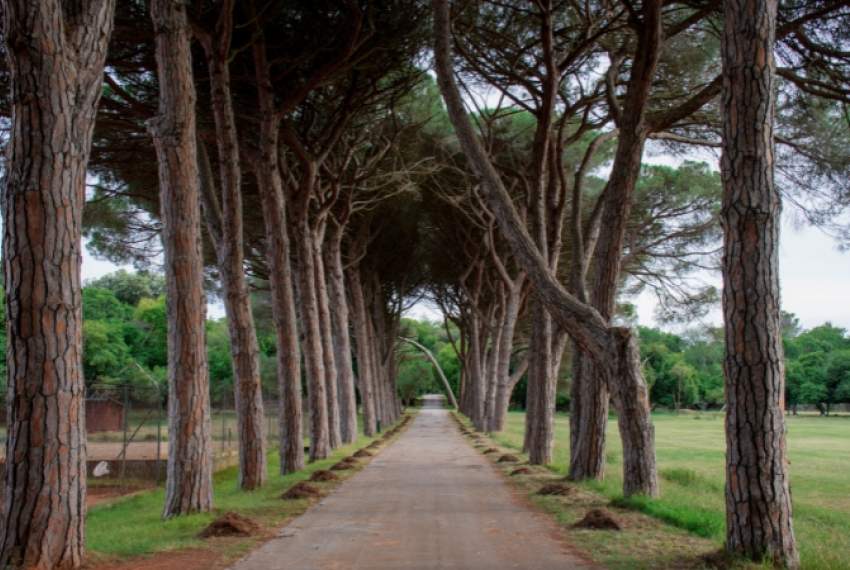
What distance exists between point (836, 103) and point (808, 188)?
1.37 meters

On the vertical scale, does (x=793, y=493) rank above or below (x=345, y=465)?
below

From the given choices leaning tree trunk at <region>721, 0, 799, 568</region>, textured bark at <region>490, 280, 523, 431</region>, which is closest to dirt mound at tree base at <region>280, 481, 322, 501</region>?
leaning tree trunk at <region>721, 0, 799, 568</region>

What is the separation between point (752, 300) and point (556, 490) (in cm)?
548

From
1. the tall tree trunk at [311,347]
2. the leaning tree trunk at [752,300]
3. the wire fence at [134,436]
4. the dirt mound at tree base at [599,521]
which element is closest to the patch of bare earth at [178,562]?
the dirt mound at tree base at [599,521]

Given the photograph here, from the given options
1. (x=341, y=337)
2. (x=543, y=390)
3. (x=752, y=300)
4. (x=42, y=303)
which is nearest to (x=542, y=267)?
(x=752, y=300)

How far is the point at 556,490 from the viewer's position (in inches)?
447

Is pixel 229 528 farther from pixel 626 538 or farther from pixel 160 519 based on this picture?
pixel 626 538

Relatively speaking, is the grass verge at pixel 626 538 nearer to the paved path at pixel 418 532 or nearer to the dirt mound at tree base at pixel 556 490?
the dirt mound at tree base at pixel 556 490

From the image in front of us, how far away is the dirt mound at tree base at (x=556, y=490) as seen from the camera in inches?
443

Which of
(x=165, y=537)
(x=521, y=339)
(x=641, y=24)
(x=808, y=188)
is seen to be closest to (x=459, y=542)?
(x=165, y=537)

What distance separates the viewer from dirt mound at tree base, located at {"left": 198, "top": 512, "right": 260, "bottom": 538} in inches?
325

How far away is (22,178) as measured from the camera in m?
6.42

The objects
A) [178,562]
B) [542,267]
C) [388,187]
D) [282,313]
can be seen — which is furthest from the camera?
[388,187]

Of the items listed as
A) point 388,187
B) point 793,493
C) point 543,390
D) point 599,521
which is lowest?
point 793,493
